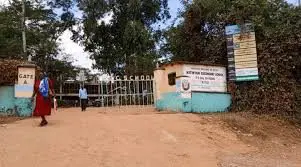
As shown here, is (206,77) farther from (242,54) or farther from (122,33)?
(122,33)

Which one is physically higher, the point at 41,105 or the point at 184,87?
the point at 184,87

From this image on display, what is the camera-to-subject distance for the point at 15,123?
45.6ft

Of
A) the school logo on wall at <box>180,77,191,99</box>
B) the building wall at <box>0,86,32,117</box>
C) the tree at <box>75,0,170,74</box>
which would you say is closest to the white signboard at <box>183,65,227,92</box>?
the school logo on wall at <box>180,77,191,99</box>

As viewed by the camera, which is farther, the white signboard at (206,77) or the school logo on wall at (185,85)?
the white signboard at (206,77)

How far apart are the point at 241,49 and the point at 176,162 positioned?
852 centimetres

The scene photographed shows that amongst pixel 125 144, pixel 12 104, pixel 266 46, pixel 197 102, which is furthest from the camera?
pixel 266 46

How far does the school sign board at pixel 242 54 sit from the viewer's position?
17156 mm

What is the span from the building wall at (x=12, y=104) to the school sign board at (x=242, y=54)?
740 centimetres

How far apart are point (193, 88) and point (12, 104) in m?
6.26

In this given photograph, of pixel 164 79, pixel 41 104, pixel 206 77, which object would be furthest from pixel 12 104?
pixel 206 77

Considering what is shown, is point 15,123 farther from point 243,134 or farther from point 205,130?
point 243,134

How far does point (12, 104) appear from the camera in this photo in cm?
1576

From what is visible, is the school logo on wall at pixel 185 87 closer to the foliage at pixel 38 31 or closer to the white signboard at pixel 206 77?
the white signboard at pixel 206 77

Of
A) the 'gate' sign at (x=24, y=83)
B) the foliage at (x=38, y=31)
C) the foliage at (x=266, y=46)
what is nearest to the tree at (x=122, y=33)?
the foliage at (x=38, y=31)
